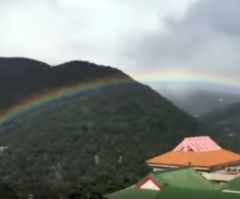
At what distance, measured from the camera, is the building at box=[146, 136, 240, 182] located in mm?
30344

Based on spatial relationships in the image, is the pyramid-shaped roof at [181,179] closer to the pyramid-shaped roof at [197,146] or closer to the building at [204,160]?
the building at [204,160]

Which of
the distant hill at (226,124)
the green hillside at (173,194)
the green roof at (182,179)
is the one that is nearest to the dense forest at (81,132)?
the distant hill at (226,124)

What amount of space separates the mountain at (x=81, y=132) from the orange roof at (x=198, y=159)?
8.88 m

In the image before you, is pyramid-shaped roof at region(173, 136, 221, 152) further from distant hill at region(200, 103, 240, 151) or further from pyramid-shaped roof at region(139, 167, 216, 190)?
distant hill at region(200, 103, 240, 151)

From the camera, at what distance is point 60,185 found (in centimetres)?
4391

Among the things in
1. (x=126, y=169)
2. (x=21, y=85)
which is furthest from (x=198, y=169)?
(x=21, y=85)

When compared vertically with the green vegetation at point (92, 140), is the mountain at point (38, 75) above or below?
above

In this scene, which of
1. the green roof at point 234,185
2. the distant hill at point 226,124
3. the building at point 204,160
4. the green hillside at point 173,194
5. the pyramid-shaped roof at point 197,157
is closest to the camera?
the green hillside at point 173,194

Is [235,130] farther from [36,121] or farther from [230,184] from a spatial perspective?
[230,184]

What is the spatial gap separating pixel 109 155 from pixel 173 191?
3810 cm

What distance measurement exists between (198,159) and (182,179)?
6.08m

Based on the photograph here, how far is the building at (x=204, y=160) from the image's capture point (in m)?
30.3

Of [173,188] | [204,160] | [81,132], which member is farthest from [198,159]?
[81,132]

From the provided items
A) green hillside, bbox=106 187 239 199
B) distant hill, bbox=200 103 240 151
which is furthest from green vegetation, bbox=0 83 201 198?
green hillside, bbox=106 187 239 199
